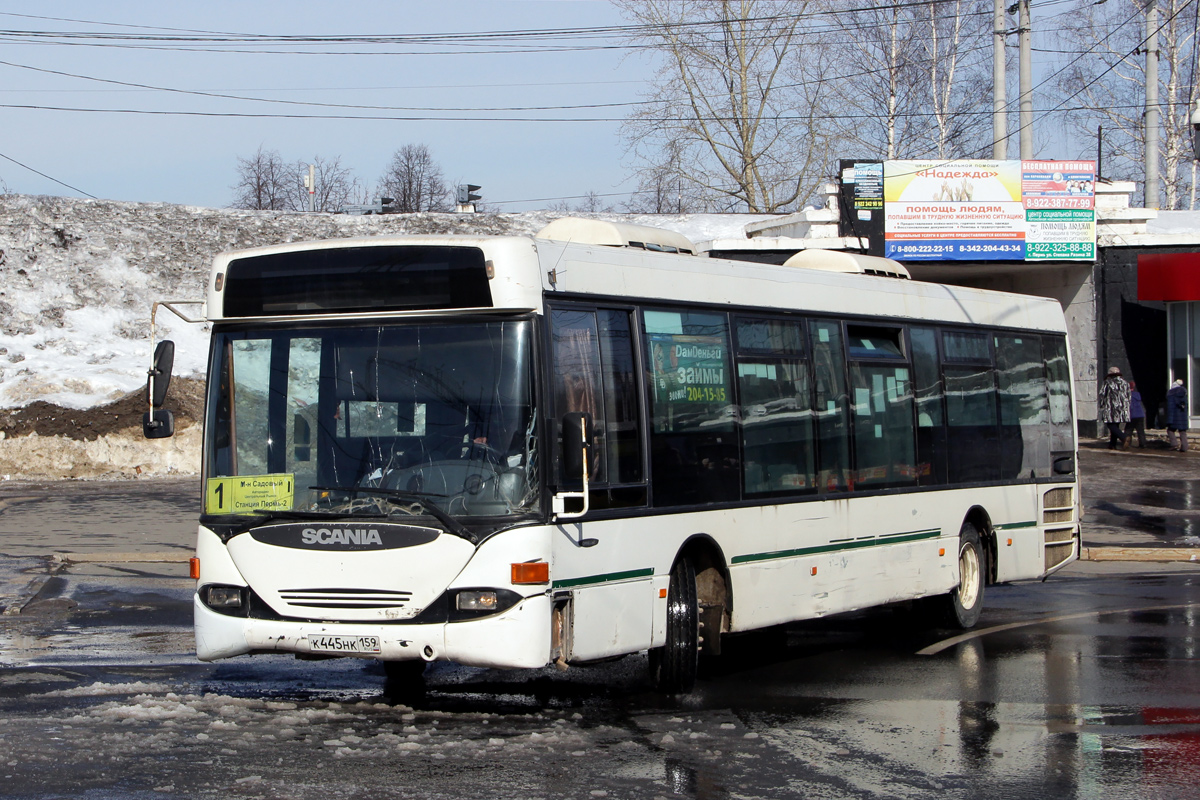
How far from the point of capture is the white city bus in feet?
23.5

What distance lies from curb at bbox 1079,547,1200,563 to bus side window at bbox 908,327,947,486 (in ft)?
20.6

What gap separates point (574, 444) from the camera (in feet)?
23.1

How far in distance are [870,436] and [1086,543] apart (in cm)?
796

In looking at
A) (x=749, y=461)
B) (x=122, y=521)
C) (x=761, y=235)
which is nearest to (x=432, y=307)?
(x=749, y=461)

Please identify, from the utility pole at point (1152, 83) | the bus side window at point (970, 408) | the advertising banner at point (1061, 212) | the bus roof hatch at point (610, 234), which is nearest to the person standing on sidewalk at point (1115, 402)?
the advertising banner at point (1061, 212)

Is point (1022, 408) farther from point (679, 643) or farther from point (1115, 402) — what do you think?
point (1115, 402)

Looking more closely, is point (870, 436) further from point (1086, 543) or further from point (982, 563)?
point (1086, 543)

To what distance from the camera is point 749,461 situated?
8.98 metres

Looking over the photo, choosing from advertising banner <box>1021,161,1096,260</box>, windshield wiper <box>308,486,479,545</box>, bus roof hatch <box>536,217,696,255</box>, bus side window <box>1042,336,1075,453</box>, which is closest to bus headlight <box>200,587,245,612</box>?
windshield wiper <box>308,486,479,545</box>

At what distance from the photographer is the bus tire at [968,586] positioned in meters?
11.6

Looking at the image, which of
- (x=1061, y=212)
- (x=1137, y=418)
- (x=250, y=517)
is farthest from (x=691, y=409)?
(x=1061, y=212)

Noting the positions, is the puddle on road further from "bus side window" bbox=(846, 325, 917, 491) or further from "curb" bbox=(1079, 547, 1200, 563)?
"bus side window" bbox=(846, 325, 917, 491)

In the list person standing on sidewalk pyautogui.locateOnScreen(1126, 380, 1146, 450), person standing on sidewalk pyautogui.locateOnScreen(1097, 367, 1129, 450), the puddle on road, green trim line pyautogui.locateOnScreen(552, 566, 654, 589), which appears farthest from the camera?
person standing on sidewalk pyautogui.locateOnScreen(1126, 380, 1146, 450)

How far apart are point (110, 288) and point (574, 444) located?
32.8 metres
